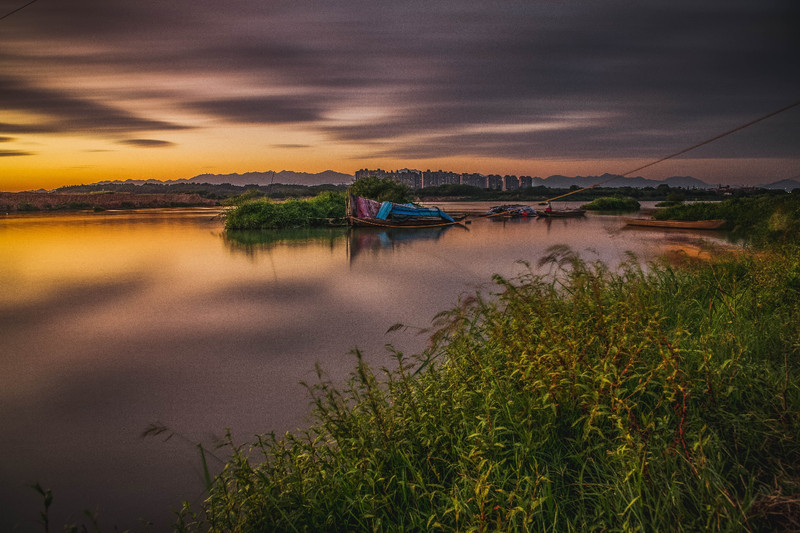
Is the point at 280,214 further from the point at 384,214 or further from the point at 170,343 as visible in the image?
the point at 170,343

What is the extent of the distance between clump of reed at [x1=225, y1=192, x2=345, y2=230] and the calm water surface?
7030mm

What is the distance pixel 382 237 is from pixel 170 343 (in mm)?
14251

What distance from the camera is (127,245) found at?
19000mm

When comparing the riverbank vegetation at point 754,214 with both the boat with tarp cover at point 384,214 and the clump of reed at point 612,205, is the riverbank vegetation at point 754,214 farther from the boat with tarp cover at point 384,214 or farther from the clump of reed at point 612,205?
the clump of reed at point 612,205

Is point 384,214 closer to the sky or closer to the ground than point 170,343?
closer to the sky

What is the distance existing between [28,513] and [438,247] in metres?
15.3

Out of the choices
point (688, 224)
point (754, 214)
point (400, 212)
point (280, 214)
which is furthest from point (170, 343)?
point (754, 214)

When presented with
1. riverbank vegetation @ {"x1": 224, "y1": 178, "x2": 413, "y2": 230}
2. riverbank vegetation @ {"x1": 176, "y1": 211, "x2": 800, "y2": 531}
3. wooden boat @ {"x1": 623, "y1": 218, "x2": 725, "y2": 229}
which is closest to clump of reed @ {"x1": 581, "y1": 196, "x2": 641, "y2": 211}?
wooden boat @ {"x1": 623, "y1": 218, "x2": 725, "y2": 229}

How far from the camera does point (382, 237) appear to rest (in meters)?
20.8

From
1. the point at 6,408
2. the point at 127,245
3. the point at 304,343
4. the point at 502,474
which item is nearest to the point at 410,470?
the point at 502,474

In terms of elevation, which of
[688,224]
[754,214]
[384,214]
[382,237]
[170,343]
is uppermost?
→ [384,214]

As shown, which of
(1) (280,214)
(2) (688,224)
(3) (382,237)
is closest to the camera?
(2) (688,224)

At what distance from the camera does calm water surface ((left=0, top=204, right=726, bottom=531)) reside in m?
3.78

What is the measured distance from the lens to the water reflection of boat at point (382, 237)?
17.2 m
